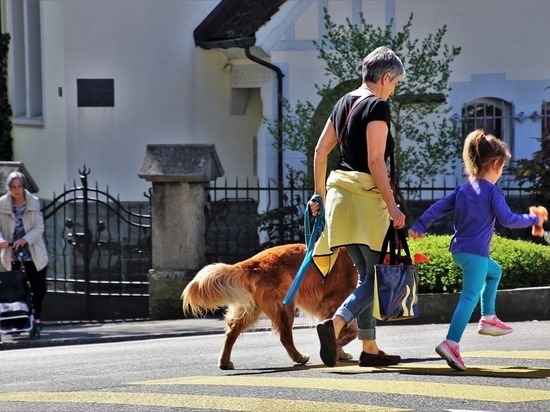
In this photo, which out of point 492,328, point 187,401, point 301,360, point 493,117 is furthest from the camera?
point 493,117

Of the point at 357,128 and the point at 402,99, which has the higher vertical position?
the point at 402,99

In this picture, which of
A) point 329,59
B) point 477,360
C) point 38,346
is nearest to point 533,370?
point 477,360

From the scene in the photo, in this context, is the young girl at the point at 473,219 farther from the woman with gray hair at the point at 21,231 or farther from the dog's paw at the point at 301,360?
the woman with gray hair at the point at 21,231

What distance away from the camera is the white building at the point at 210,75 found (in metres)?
20.1

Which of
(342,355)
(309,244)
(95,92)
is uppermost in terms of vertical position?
(95,92)

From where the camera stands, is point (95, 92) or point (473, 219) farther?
point (95, 92)

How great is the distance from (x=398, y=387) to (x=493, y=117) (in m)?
13.5

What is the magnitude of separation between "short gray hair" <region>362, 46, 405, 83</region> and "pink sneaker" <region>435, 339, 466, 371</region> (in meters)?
1.75

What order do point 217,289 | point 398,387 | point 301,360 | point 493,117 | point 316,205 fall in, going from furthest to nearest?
point 493,117 < point 301,360 < point 217,289 < point 316,205 < point 398,387

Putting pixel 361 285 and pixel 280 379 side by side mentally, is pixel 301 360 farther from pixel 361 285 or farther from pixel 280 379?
pixel 361 285

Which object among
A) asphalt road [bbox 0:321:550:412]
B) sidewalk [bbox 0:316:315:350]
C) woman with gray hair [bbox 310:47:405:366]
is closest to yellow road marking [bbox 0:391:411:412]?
asphalt road [bbox 0:321:550:412]

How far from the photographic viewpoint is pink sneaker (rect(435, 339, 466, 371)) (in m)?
8.95

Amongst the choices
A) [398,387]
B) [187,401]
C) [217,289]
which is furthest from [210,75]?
[187,401]

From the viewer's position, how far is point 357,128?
8938mm
